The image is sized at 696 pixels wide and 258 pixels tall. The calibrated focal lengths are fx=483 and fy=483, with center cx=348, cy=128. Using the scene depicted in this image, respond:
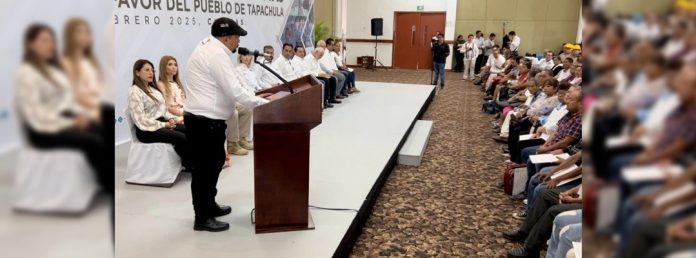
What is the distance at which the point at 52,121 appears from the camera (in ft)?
1.20

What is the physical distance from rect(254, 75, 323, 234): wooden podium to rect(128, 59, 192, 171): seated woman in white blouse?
108 cm

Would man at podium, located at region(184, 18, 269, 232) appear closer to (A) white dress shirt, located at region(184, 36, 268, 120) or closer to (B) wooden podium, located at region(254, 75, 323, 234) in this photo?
(A) white dress shirt, located at region(184, 36, 268, 120)

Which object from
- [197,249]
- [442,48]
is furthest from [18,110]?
[442,48]

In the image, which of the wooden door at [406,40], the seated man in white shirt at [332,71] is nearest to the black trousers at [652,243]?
the seated man in white shirt at [332,71]

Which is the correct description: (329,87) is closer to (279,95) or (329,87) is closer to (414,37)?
(279,95)

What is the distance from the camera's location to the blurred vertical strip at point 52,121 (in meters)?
0.35

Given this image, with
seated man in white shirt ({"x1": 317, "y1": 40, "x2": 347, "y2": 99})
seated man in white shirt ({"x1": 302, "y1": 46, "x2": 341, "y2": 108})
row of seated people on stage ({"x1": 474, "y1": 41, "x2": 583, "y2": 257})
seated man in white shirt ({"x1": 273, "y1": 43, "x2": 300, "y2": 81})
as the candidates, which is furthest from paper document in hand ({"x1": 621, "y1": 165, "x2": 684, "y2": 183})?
seated man in white shirt ({"x1": 317, "y1": 40, "x2": 347, "y2": 99})

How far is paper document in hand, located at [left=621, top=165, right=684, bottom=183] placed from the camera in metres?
0.25

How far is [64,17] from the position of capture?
369mm

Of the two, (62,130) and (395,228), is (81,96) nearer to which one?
(62,130)

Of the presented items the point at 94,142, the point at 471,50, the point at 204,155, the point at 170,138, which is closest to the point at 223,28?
the point at 204,155

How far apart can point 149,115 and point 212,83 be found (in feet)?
3.72

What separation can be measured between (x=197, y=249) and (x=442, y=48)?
767cm

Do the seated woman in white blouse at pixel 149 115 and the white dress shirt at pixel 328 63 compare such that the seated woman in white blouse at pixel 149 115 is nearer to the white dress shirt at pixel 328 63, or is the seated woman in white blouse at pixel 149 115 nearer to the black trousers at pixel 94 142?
the black trousers at pixel 94 142
